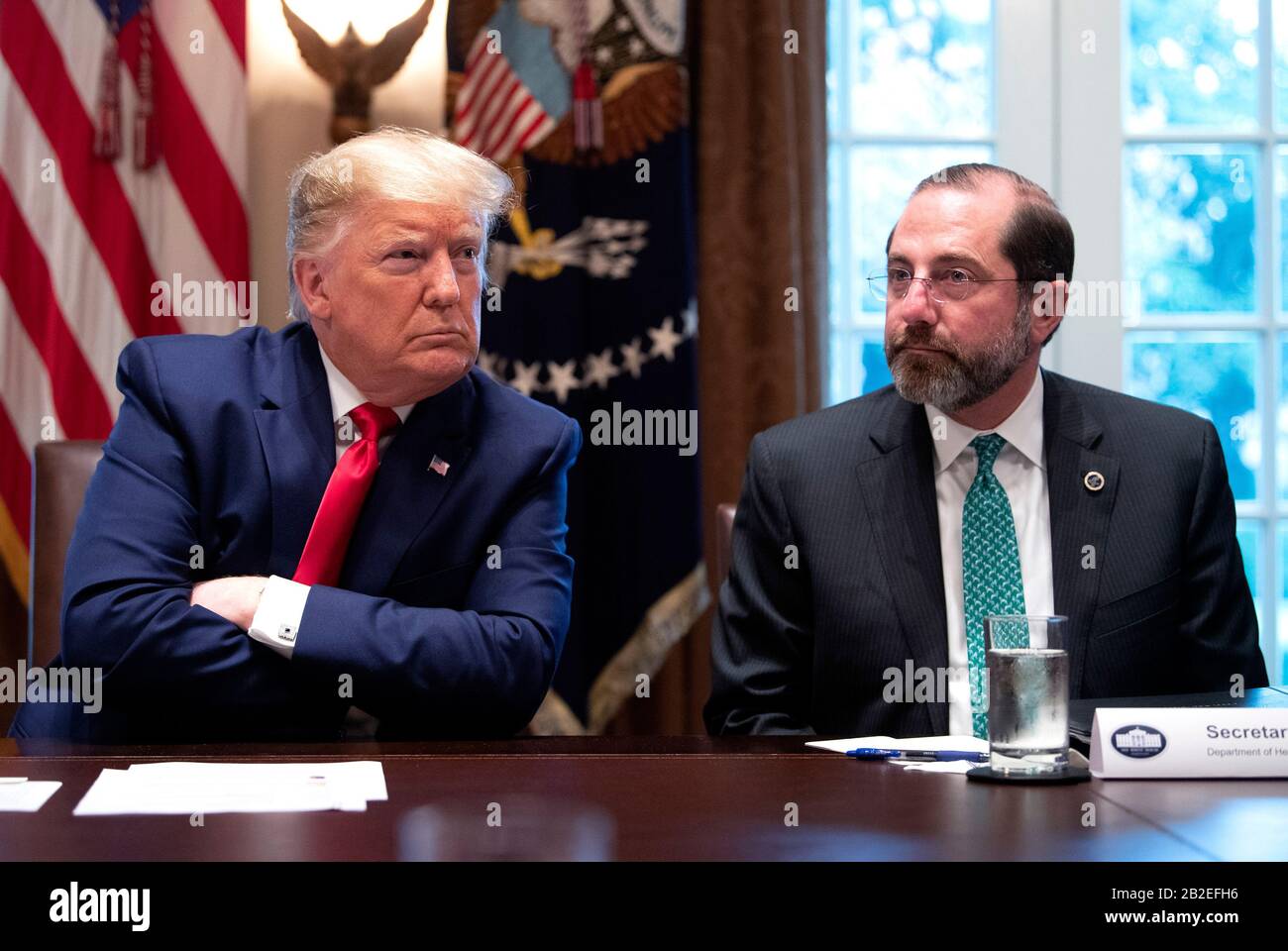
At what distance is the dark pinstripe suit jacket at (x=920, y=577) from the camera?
7.07 feet

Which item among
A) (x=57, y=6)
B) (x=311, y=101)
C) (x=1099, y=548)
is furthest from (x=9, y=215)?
(x=1099, y=548)

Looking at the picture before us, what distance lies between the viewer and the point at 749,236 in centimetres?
360

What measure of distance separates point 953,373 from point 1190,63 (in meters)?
2.10

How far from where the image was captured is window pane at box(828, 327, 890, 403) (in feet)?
12.7

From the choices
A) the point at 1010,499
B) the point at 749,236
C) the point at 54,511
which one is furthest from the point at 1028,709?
the point at 749,236

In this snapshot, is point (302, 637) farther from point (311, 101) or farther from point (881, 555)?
point (311, 101)

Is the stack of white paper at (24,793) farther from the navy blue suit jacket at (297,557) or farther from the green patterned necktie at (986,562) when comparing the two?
the green patterned necktie at (986,562)

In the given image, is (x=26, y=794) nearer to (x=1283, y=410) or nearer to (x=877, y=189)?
(x=877, y=189)

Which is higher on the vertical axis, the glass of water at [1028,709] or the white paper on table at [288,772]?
the glass of water at [1028,709]

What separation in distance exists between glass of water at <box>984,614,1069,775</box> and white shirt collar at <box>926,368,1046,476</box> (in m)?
0.83

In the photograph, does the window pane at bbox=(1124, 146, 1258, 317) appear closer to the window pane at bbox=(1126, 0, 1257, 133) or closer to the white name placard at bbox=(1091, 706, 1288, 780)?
the window pane at bbox=(1126, 0, 1257, 133)

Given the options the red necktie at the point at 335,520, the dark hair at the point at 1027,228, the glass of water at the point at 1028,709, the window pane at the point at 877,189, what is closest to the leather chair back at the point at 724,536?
the dark hair at the point at 1027,228

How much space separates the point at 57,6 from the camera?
11.2 feet
